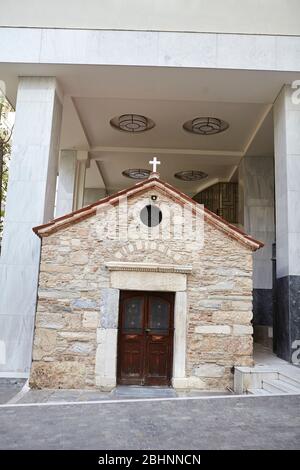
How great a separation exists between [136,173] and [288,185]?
8.41 meters

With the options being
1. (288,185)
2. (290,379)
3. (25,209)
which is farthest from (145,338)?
(288,185)

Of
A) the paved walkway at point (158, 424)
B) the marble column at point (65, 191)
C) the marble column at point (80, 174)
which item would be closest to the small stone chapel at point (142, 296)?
the paved walkway at point (158, 424)

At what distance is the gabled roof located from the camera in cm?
726

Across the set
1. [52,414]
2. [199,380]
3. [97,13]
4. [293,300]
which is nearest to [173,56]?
[97,13]

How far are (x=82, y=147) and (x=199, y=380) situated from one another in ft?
29.6

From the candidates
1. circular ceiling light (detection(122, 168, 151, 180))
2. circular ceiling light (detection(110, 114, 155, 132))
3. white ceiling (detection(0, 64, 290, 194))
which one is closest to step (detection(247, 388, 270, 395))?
white ceiling (detection(0, 64, 290, 194))

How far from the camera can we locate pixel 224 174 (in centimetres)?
1547

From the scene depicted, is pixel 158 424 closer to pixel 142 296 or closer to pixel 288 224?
pixel 142 296

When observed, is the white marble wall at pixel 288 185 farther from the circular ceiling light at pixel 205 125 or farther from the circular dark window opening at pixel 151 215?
the circular dark window opening at pixel 151 215

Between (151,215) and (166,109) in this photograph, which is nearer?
(151,215)

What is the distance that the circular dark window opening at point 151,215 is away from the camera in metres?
7.43

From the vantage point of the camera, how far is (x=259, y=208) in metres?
12.6

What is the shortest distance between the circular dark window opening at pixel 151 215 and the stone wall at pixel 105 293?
15 centimetres

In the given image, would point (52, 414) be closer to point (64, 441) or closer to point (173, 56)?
point (64, 441)
